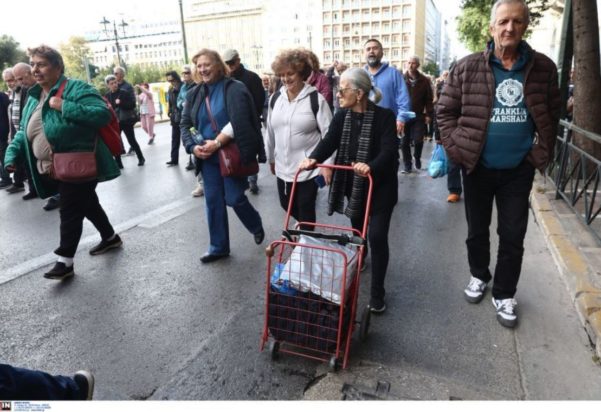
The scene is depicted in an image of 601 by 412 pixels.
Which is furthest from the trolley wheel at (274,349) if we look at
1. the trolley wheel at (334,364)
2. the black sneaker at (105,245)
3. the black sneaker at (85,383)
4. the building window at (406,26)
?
the building window at (406,26)

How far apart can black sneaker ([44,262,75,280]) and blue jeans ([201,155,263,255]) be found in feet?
4.15

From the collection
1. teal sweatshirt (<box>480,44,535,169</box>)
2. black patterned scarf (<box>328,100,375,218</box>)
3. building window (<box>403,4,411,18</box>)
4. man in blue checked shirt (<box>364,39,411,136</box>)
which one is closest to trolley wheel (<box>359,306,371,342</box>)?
black patterned scarf (<box>328,100,375,218</box>)

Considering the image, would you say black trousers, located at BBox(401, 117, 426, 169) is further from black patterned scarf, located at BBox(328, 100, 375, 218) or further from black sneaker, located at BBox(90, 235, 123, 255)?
black sneaker, located at BBox(90, 235, 123, 255)

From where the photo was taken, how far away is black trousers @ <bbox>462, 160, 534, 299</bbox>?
3127mm

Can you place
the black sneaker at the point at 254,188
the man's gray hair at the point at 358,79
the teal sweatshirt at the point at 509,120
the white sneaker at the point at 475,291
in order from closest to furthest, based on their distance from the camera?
the teal sweatshirt at the point at 509,120 < the man's gray hair at the point at 358,79 < the white sneaker at the point at 475,291 < the black sneaker at the point at 254,188

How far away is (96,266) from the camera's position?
449cm

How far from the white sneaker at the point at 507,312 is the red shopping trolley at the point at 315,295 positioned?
111cm

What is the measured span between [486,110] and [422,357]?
1596 millimetres

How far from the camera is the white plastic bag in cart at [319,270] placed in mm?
2613

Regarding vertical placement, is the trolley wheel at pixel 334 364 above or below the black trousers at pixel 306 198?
below

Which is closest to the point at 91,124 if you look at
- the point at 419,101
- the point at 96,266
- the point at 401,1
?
the point at 96,266

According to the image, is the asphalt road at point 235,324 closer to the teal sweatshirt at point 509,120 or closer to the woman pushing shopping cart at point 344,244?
the woman pushing shopping cart at point 344,244

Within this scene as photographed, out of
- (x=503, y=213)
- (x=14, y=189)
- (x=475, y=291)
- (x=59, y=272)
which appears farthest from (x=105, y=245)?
(x=14, y=189)
